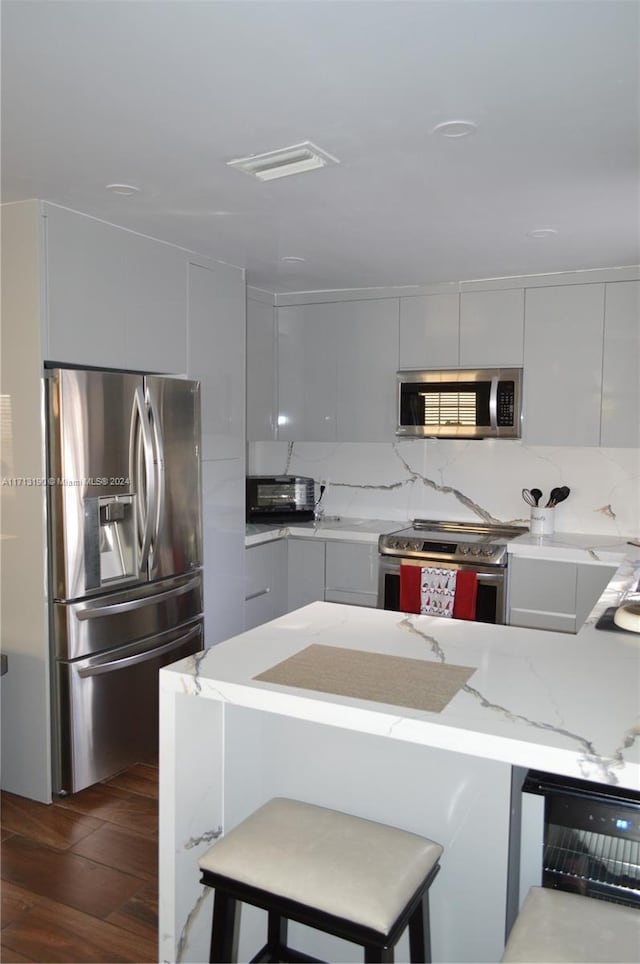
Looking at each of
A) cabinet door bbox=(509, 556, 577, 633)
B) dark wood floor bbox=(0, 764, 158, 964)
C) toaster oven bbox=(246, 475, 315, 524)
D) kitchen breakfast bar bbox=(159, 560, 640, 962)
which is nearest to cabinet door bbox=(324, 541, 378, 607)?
toaster oven bbox=(246, 475, 315, 524)

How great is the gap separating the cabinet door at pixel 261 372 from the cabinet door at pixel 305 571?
0.78 metres

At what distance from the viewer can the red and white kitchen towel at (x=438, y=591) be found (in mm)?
4293

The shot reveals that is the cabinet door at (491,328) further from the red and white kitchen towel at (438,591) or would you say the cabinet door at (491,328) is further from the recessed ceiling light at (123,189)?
the recessed ceiling light at (123,189)

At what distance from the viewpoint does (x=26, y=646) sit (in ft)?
10.4

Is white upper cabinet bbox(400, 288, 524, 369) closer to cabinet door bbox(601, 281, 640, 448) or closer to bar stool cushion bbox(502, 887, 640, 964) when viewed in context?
cabinet door bbox(601, 281, 640, 448)

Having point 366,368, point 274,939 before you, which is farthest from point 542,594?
point 274,939

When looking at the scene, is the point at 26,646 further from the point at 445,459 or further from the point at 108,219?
the point at 445,459

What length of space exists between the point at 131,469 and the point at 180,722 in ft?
5.60

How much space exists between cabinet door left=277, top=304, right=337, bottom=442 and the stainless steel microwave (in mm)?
531

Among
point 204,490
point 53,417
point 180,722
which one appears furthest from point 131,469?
point 180,722

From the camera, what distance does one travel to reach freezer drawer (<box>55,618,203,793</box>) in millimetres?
3189

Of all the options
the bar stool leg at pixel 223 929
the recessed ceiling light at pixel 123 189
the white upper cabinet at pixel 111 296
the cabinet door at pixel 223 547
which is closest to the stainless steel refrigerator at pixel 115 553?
the white upper cabinet at pixel 111 296

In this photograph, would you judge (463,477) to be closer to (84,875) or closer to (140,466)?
(140,466)

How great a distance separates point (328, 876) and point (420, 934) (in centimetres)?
34
